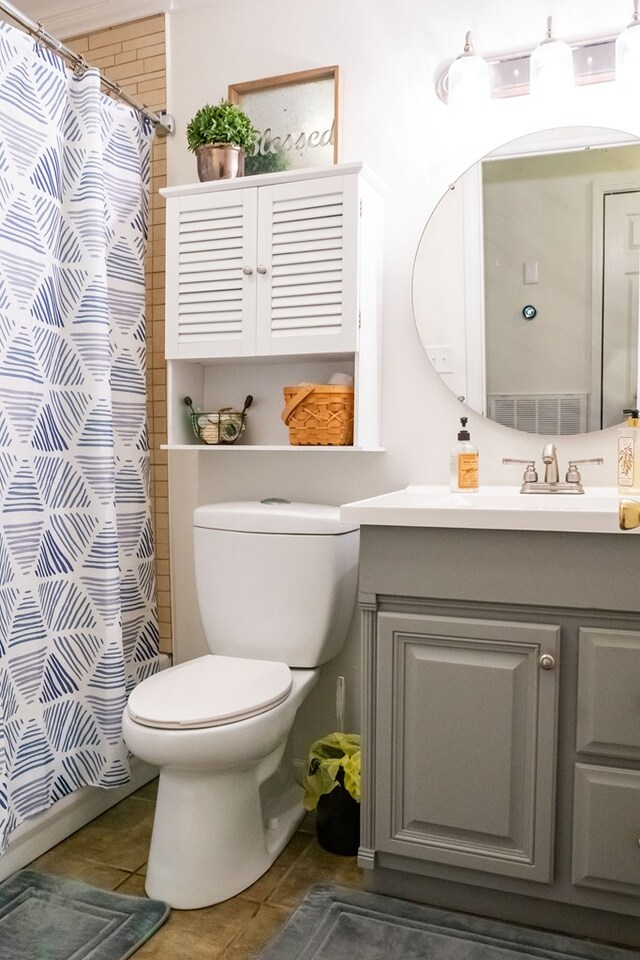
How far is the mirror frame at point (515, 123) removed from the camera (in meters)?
1.89

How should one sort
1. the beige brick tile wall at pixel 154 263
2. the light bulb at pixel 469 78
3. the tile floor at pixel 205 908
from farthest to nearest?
1. the beige brick tile wall at pixel 154 263
2. the light bulb at pixel 469 78
3. the tile floor at pixel 205 908

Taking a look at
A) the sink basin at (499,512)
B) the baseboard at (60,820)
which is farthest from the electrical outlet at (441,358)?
the baseboard at (60,820)

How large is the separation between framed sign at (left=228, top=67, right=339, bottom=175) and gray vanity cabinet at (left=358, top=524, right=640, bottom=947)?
1184 mm

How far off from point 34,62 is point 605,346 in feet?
5.17

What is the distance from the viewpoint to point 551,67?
186 centimetres

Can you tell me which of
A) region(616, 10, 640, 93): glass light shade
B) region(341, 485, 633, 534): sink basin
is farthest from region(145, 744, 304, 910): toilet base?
region(616, 10, 640, 93): glass light shade

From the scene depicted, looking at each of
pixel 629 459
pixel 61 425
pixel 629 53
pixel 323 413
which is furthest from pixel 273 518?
pixel 629 53

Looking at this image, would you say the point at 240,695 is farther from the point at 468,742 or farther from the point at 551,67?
the point at 551,67

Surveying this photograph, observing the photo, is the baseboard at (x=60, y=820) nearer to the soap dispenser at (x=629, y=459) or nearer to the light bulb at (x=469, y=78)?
the soap dispenser at (x=629, y=459)

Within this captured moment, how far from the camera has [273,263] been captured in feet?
6.60

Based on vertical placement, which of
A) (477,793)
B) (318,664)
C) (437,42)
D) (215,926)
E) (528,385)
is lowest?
(215,926)

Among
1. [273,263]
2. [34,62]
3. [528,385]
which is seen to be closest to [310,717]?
[528,385]

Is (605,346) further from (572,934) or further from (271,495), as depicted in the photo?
(572,934)

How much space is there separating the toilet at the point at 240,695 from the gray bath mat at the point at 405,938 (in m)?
0.22
